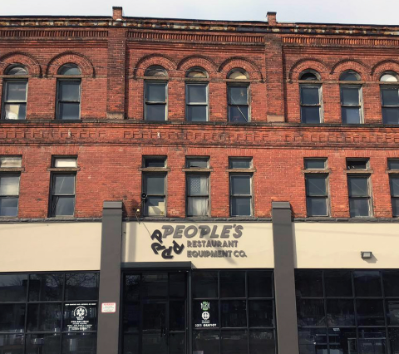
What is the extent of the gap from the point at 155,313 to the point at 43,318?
11.5ft

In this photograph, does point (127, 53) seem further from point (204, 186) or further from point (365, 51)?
point (365, 51)

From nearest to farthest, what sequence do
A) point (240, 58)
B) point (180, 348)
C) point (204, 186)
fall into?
point (180, 348) → point (204, 186) → point (240, 58)

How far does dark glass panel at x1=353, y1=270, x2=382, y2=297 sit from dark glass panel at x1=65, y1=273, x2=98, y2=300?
28.2 feet

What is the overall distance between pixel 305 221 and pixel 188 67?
272 inches

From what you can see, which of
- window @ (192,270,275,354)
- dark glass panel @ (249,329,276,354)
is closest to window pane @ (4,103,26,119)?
window @ (192,270,275,354)

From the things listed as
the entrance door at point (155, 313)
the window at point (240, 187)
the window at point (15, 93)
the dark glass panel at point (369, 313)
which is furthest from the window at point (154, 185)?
the dark glass panel at point (369, 313)

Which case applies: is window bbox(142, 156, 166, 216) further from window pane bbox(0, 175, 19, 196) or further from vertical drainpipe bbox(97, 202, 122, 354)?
window pane bbox(0, 175, 19, 196)

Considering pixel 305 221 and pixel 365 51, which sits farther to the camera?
pixel 365 51

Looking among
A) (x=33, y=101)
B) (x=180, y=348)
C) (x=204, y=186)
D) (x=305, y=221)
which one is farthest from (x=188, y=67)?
(x=180, y=348)

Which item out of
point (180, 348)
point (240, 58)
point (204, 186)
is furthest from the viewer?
point (240, 58)

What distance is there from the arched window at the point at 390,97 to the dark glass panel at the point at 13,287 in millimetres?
13742

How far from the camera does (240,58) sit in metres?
18.0

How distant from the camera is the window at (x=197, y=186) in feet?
54.6

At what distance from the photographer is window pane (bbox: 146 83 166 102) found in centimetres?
1750
